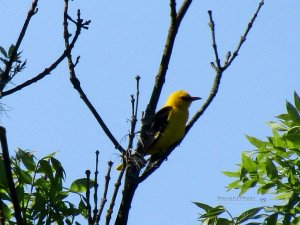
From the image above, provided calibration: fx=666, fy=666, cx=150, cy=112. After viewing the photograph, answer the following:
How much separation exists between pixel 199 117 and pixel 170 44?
678mm

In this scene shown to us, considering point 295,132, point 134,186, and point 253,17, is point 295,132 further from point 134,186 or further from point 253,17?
point 134,186

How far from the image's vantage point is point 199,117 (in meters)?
4.18

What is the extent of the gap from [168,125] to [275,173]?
8.18 ft

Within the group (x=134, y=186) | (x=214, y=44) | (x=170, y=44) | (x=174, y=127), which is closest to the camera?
(x=134, y=186)

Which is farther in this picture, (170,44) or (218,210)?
(218,210)

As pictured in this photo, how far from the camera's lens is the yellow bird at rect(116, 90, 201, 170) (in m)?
6.62

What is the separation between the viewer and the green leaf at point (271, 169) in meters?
4.25

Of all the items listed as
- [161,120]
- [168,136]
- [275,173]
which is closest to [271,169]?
[275,173]

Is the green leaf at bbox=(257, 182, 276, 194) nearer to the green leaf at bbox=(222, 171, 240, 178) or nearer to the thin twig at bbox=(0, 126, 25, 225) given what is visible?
the green leaf at bbox=(222, 171, 240, 178)

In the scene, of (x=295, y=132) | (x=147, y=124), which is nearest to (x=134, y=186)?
(x=147, y=124)

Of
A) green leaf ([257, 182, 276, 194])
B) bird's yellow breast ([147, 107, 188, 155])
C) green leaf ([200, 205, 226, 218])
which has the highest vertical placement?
bird's yellow breast ([147, 107, 188, 155])

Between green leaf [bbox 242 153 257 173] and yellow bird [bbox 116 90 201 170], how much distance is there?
74.3 inches

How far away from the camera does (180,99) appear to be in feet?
24.9

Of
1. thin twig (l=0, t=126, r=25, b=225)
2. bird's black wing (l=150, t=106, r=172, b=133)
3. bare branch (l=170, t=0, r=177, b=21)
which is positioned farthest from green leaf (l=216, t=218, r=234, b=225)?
bird's black wing (l=150, t=106, r=172, b=133)
